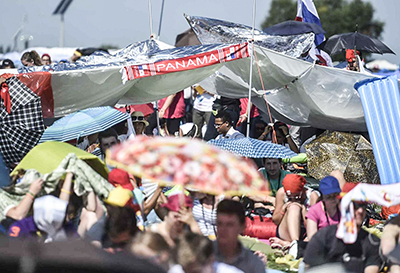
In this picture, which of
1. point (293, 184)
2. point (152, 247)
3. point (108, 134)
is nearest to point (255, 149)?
point (293, 184)

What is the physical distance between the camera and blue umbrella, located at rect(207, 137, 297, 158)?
636 centimetres

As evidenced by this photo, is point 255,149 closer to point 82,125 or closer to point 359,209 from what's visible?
point 82,125

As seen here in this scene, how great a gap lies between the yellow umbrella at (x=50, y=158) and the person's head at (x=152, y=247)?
1.52 metres

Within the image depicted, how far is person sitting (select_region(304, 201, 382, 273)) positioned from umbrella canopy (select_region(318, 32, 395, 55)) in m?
7.96

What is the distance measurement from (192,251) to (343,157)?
503cm

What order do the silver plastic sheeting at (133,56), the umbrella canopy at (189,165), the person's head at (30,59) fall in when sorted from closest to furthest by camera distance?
1. the umbrella canopy at (189,165)
2. the silver plastic sheeting at (133,56)
3. the person's head at (30,59)

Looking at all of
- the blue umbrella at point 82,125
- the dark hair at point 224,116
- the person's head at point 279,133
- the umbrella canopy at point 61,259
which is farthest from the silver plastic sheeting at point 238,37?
the umbrella canopy at point 61,259

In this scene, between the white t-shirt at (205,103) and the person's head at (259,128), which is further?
the white t-shirt at (205,103)

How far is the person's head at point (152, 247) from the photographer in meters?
3.42

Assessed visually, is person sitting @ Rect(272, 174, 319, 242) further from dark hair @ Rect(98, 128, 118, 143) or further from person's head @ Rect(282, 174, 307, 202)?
dark hair @ Rect(98, 128, 118, 143)

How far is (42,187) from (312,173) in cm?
465

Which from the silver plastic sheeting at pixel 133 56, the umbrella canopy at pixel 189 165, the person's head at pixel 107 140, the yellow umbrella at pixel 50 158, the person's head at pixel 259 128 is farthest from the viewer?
the person's head at pixel 259 128

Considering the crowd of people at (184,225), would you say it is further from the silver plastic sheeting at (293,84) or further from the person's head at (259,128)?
the person's head at (259,128)

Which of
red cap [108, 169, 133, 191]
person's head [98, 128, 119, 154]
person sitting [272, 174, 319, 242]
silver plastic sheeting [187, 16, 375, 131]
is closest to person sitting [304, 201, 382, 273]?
person sitting [272, 174, 319, 242]
